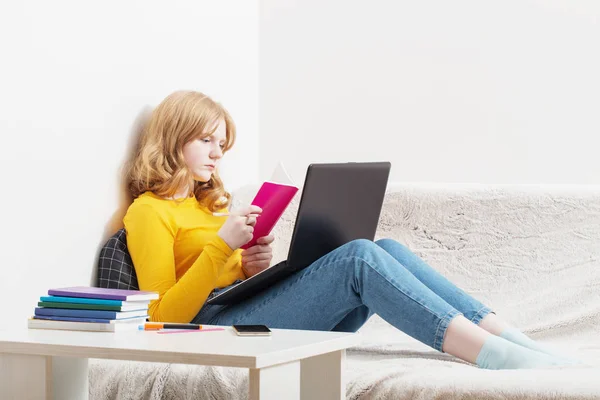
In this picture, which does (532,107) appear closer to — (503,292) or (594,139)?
(594,139)

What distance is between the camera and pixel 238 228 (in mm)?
1777

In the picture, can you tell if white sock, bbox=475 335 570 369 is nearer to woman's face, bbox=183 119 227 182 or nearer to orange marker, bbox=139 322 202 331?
orange marker, bbox=139 322 202 331

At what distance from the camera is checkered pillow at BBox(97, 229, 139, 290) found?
1.93 meters

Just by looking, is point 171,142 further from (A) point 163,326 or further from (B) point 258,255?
(A) point 163,326

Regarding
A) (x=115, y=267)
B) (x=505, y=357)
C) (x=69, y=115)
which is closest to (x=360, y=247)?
(x=505, y=357)

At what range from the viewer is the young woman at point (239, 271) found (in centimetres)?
160

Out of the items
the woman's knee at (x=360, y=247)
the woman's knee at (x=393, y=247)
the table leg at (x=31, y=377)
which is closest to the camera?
the table leg at (x=31, y=377)

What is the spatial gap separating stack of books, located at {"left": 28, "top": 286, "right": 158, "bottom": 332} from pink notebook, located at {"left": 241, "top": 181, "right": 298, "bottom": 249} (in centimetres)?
41

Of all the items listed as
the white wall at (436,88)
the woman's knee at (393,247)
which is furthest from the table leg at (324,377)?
the white wall at (436,88)

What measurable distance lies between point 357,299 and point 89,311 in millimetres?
555

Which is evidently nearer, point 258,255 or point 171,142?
point 258,255

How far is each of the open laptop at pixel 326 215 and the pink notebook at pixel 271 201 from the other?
6cm

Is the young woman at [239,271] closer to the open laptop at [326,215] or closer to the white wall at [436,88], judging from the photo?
the open laptop at [326,215]

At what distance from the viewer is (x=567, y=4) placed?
271 cm
